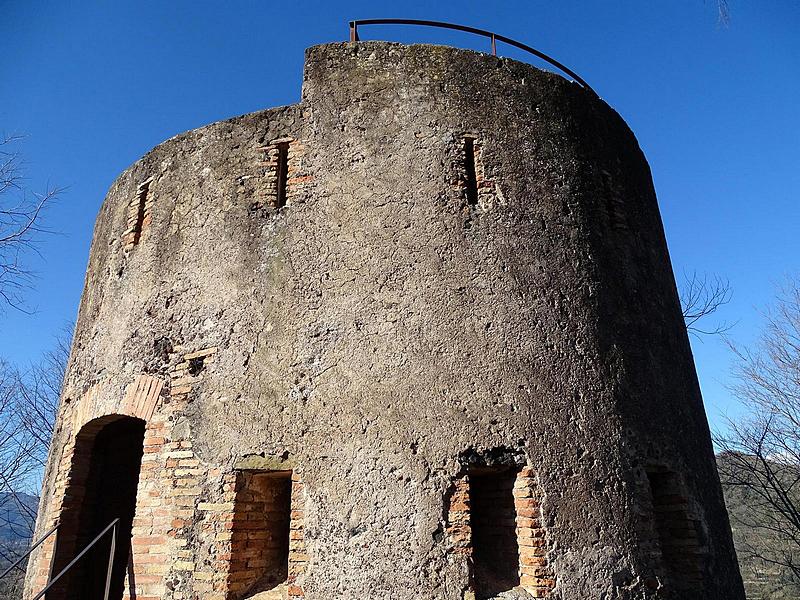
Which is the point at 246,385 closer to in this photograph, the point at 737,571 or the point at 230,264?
the point at 230,264

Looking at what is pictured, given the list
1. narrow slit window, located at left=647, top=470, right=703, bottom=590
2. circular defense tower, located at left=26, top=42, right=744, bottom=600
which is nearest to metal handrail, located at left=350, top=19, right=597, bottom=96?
circular defense tower, located at left=26, top=42, right=744, bottom=600

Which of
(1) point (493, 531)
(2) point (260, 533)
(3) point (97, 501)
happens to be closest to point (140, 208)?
(3) point (97, 501)

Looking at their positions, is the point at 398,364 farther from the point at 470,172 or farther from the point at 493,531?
the point at 470,172

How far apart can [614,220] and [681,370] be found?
1.62 metres

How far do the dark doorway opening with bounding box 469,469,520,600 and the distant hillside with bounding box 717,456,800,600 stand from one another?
48.6ft

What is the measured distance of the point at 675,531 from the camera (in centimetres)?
511

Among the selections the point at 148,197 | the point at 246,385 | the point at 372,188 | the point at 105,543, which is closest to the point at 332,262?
the point at 372,188

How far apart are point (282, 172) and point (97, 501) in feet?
13.1

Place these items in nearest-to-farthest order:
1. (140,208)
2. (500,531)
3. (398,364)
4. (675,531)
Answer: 1. (500,531)
2. (398,364)
3. (675,531)
4. (140,208)

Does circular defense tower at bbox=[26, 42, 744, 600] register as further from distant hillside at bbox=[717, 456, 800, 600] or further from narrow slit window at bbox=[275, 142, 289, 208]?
distant hillside at bbox=[717, 456, 800, 600]

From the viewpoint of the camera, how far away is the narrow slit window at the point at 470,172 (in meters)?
5.36

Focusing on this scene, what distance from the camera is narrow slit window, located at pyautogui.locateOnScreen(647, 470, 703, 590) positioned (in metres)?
4.88

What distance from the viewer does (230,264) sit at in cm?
547

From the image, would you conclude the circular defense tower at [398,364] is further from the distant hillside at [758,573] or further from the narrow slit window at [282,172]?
the distant hillside at [758,573]
